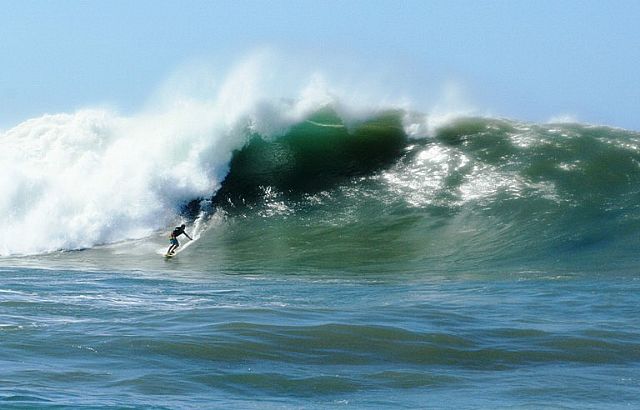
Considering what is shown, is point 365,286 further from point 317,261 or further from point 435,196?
point 435,196

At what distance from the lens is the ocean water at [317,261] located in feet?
23.9

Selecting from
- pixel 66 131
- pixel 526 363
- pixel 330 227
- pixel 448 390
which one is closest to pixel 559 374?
pixel 526 363

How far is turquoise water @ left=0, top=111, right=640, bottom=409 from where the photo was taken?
23.4 ft

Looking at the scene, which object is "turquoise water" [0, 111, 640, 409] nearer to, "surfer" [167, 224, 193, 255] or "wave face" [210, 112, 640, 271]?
"wave face" [210, 112, 640, 271]

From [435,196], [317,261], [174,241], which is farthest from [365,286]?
[435,196]

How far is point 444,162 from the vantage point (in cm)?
1980

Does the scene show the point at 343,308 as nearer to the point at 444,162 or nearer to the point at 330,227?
the point at 330,227

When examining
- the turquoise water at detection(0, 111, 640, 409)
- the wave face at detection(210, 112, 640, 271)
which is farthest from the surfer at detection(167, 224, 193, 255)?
the wave face at detection(210, 112, 640, 271)

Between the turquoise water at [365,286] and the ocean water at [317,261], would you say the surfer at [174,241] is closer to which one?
the ocean water at [317,261]

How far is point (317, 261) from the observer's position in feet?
50.8

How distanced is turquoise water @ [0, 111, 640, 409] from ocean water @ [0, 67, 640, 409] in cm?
4

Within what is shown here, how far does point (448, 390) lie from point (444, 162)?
42.8 feet

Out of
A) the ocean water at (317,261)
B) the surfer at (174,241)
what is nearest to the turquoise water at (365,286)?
the ocean water at (317,261)

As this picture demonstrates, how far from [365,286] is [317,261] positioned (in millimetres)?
2958
